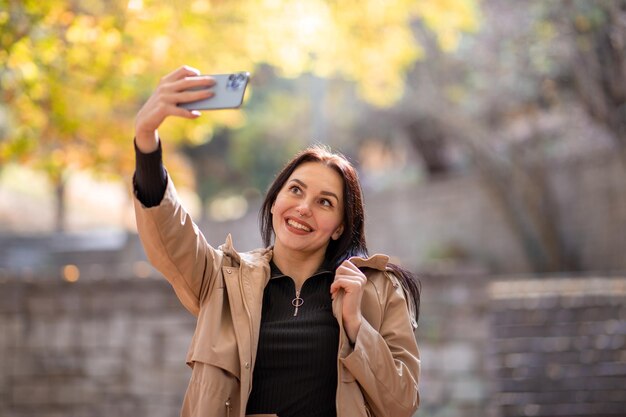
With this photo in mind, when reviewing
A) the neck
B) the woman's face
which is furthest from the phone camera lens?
the neck

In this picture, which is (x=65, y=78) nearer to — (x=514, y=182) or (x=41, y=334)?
(x=41, y=334)

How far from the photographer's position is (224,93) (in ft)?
8.87

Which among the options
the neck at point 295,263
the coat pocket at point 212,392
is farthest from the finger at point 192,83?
the coat pocket at point 212,392

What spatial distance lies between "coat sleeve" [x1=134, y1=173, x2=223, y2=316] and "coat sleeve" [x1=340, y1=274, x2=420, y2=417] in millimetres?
543

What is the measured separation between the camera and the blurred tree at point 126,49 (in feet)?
22.3

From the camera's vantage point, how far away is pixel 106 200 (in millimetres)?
37656

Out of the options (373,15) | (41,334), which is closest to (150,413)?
(41,334)

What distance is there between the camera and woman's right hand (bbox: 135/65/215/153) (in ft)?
8.84

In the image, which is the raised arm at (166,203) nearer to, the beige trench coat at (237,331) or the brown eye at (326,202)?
the beige trench coat at (237,331)

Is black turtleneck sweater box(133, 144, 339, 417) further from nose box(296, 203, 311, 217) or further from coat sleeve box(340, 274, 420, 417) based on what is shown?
nose box(296, 203, 311, 217)

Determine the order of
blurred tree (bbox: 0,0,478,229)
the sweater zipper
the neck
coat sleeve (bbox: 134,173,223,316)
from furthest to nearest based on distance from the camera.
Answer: blurred tree (bbox: 0,0,478,229) → the neck → the sweater zipper → coat sleeve (bbox: 134,173,223,316)

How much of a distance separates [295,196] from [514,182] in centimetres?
1533

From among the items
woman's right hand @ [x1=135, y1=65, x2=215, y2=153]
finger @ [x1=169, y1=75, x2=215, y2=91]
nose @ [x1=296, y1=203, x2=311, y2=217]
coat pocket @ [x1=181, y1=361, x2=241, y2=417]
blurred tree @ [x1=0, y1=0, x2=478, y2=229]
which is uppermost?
blurred tree @ [x1=0, y1=0, x2=478, y2=229]

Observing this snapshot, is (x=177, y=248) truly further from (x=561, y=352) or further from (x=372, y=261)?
(x=561, y=352)
